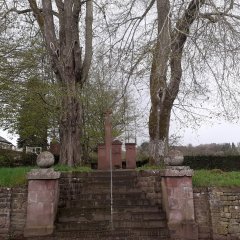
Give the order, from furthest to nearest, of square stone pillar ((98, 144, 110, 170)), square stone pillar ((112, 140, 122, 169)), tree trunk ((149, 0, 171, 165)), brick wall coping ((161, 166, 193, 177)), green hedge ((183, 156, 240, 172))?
green hedge ((183, 156, 240, 172)) < square stone pillar ((112, 140, 122, 169)) < square stone pillar ((98, 144, 110, 170)) < tree trunk ((149, 0, 171, 165)) < brick wall coping ((161, 166, 193, 177))

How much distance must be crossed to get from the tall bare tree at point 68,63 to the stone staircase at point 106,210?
425 centimetres

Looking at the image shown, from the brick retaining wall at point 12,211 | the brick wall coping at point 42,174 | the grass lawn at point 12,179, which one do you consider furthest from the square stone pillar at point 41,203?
the grass lawn at point 12,179

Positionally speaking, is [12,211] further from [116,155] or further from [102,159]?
[116,155]

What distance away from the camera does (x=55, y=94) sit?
A: 16109 mm

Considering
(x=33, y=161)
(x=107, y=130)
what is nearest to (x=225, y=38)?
(x=107, y=130)

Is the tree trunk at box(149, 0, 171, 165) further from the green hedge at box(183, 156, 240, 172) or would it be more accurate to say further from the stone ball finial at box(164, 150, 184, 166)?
the green hedge at box(183, 156, 240, 172)

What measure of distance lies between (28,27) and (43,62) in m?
1.79

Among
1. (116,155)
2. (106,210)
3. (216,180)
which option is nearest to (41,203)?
(106,210)

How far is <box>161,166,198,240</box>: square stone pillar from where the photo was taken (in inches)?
428

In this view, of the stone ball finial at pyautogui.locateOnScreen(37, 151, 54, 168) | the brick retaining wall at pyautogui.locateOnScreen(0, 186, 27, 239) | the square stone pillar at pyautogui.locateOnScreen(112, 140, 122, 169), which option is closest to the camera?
the brick retaining wall at pyautogui.locateOnScreen(0, 186, 27, 239)

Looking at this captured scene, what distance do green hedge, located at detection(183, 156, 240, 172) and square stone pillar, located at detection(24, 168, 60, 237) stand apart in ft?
46.6

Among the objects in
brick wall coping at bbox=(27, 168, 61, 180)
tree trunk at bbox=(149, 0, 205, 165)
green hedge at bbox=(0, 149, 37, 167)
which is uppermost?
tree trunk at bbox=(149, 0, 205, 165)

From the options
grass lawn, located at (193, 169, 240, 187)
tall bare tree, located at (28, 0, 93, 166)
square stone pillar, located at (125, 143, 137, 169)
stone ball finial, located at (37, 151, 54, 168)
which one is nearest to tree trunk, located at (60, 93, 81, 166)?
tall bare tree, located at (28, 0, 93, 166)

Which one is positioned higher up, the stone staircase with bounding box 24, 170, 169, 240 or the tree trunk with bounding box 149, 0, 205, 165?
the tree trunk with bounding box 149, 0, 205, 165
